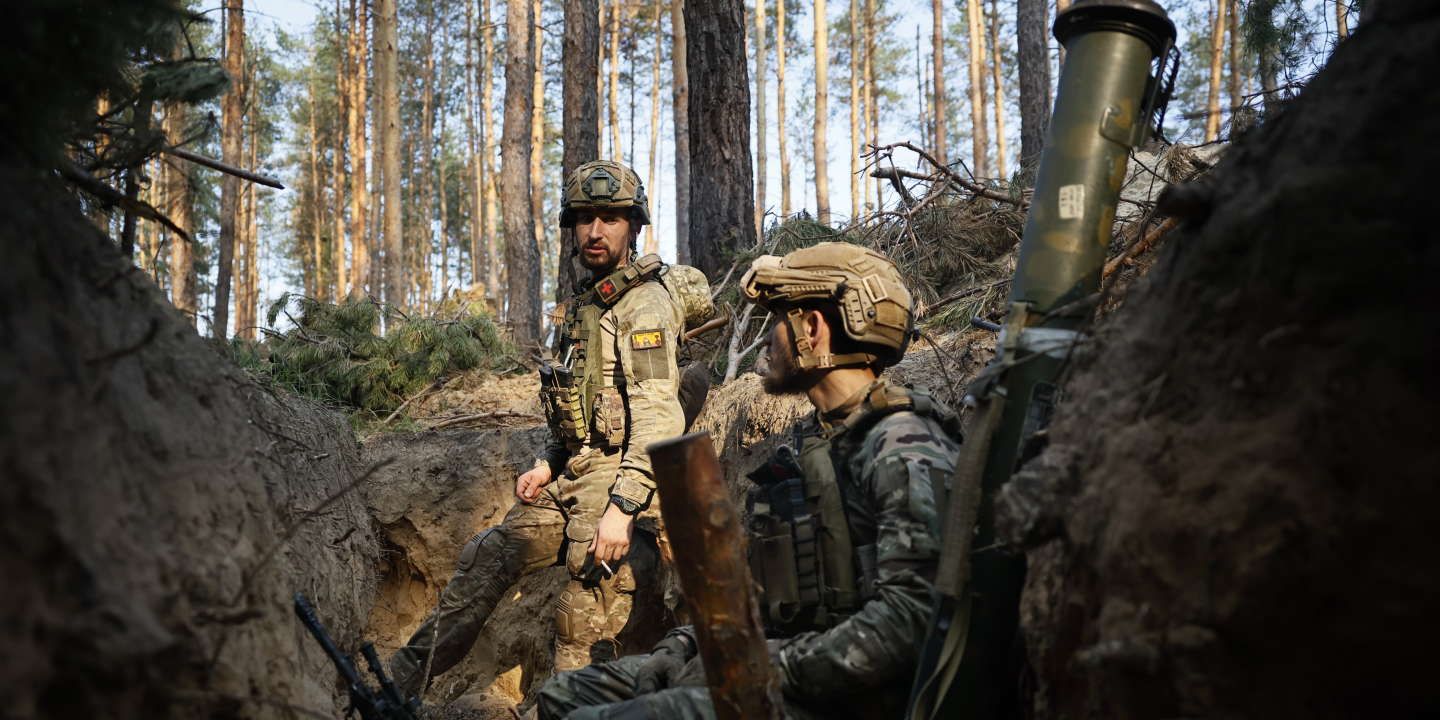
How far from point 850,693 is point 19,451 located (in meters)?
1.88

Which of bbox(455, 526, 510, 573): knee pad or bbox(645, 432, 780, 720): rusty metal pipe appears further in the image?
bbox(455, 526, 510, 573): knee pad

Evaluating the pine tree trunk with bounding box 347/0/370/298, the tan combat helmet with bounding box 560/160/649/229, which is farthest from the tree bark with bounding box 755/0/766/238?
the tan combat helmet with bounding box 560/160/649/229

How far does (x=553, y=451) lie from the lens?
4.77 m

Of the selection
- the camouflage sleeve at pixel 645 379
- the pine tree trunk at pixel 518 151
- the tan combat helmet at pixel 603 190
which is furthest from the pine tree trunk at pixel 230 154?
the camouflage sleeve at pixel 645 379

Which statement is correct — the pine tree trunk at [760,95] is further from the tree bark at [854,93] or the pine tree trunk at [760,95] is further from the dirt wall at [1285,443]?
the dirt wall at [1285,443]

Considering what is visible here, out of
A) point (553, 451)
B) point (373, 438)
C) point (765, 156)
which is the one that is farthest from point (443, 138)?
point (553, 451)

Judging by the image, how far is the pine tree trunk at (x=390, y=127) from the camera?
50.1 feet

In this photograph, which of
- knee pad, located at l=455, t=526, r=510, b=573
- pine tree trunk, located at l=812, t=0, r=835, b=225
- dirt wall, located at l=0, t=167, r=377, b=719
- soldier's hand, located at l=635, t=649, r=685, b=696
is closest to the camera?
dirt wall, located at l=0, t=167, r=377, b=719

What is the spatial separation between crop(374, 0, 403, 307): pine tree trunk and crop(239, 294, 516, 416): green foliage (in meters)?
6.79

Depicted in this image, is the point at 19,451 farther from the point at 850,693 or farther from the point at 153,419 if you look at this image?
the point at 850,693

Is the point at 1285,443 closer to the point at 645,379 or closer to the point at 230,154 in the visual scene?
the point at 645,379

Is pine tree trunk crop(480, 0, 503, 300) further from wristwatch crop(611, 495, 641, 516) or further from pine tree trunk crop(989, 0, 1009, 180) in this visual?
wristwatch crop(611, 495, 641, 516)

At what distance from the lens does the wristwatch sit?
13.1ft

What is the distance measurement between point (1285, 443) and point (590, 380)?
3.37 m
